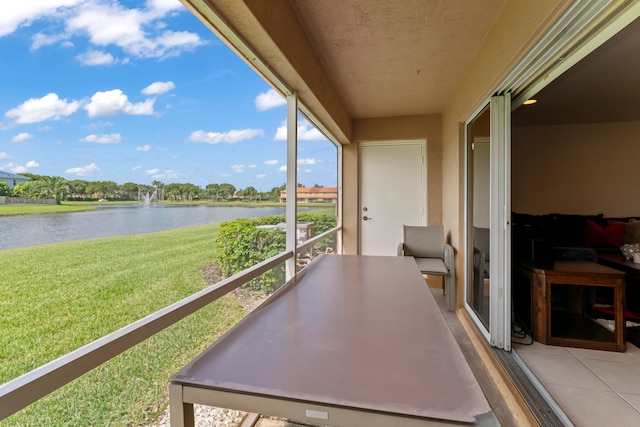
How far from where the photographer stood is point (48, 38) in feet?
2.56

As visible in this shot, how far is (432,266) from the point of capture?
10.1 ft

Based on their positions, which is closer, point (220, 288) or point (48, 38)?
point (48, 38)

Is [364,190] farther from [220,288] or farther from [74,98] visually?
[74,98]

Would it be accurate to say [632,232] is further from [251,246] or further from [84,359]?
[84,359]

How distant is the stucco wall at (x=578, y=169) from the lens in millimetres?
3693

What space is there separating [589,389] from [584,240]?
2.67m

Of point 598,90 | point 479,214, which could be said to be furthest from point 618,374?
point 598,90

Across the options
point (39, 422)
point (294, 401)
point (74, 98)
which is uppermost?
point (74, 98)

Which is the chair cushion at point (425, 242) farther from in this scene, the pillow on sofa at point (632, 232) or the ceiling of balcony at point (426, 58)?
the pillow on sofa at point (632, 232)

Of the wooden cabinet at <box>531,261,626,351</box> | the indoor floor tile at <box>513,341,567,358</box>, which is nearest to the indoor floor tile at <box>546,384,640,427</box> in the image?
the indoor floor tile at <box>513,341,567,358</box>

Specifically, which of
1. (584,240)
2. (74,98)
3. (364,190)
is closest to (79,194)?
(74,98)

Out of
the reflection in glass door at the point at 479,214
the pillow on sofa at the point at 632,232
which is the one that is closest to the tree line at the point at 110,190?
the reflection in glass door at the point at 479,214

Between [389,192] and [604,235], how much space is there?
2581 mm

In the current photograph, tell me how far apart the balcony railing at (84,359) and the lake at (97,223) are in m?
0.31
